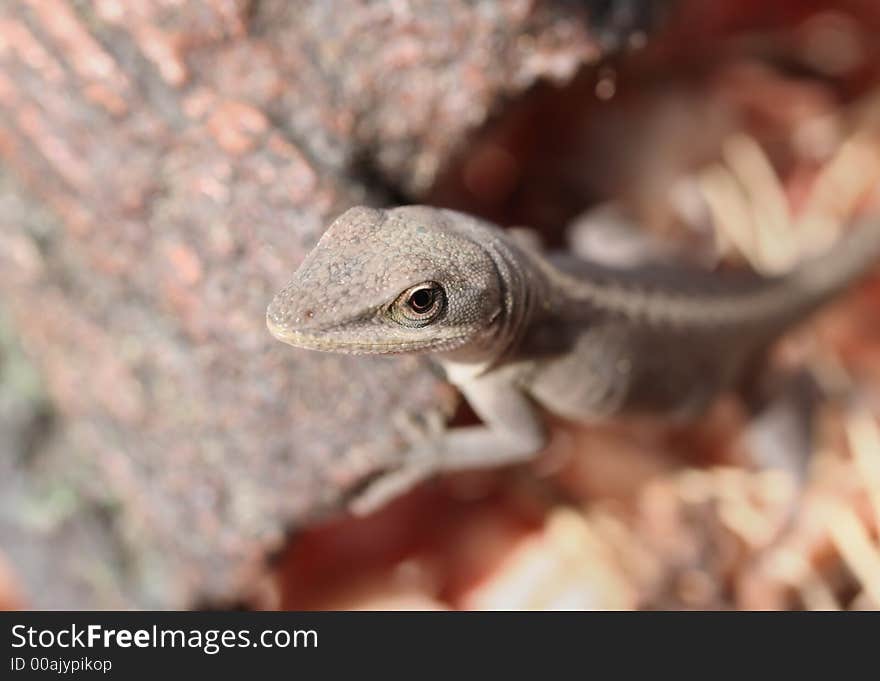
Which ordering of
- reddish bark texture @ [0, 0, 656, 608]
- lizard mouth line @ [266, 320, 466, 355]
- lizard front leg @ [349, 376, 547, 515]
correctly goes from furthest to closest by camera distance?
lizard front leg @ [349, 376, 547, 515] → reddish bark texture @ [0, 0, 656, 608] → lizard mouth line @ [266, 320, 466, 355]

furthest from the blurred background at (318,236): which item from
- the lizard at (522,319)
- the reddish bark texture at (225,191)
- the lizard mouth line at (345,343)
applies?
the lizard mouth line at (345,343)

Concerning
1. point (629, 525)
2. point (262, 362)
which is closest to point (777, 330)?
point (629, 525)

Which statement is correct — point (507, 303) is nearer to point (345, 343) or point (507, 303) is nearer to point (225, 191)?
point (345, 343)

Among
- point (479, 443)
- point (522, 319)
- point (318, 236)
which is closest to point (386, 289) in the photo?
point (318, 236)

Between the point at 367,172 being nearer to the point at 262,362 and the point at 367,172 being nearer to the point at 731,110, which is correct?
the point at 262,362

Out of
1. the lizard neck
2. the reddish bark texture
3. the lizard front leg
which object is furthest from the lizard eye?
the lizard front leg

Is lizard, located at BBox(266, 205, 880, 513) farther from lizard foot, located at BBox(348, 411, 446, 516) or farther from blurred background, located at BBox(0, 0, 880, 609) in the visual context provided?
blurred background, located at BBox(0, 0, 880, 609)

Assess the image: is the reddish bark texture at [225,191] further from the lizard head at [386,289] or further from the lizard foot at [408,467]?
the lizard head at [386,289]
